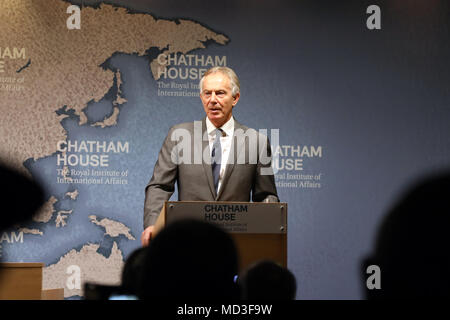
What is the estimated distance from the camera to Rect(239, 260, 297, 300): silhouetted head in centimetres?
128

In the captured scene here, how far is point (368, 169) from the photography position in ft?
16.1

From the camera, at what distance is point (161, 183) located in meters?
3.30

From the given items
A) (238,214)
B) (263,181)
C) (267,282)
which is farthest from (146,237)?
(267,282)

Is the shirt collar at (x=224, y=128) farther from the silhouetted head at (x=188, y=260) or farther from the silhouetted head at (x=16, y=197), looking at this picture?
the silhouetted head at (x=188, y=260)

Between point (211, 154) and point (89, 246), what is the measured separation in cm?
175

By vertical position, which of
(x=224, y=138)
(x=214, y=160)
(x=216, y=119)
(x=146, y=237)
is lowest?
(x=146, y=237)

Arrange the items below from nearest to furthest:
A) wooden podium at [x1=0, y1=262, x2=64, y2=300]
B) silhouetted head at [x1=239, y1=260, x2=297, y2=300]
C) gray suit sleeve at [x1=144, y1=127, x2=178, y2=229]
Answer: silhouetted head at [x1=239, y1=260, x2=297, y2=300]
wooden podium at [x1=0, y1=262, x2=64, y2=300]
gray suit sleeve at [x1=144, y1=127, x2=178, y2=229]

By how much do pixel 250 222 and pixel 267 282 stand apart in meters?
1.25

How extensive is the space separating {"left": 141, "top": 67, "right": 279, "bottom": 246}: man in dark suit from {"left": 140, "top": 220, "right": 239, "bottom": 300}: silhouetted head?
2.09 metres

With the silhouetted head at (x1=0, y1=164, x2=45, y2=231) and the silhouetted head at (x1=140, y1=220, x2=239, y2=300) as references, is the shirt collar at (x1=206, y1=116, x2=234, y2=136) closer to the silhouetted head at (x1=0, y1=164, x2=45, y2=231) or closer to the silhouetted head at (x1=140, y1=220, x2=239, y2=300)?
the silhouetted head at (x1=0, y1=164, x2=45, y2=231)

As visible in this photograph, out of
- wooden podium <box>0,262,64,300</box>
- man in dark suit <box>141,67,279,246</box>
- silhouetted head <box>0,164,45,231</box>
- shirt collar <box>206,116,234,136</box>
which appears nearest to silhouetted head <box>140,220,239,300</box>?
wooden podium <box>0,262,64,300</box>

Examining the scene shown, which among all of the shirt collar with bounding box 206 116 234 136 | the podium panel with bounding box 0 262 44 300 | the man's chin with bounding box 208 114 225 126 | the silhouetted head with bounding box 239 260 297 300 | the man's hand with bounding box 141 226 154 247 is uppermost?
the man's chin with bounding box 208 114 225 126

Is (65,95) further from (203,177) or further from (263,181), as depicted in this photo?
(263,181)

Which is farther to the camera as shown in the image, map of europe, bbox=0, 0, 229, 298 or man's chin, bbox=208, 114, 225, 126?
map of europe, bbox=0, 0, 229, 298
